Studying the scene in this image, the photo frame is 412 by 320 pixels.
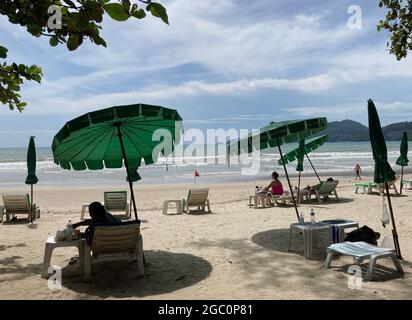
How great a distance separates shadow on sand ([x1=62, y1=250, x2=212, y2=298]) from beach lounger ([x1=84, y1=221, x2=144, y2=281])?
20 centimetres

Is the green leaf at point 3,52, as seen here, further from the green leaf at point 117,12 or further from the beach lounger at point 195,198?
the beach lounger at point 195,198

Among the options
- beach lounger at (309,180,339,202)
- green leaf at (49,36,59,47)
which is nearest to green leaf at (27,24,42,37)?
green leaf at (49,36,59,47)

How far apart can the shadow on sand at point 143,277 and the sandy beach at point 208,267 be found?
0.5 inches

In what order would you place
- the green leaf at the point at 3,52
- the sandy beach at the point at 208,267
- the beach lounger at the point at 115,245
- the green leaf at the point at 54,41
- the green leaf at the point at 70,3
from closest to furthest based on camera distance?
the green leaf at the point at 70,3 < the green leaf at the point at 54,41 < the green leaf at the point at 3,52 < the sandy beach at the point at 208,267 < the beach lounger at the point at 115,245

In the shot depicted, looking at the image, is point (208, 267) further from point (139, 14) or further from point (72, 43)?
point (139, 14)

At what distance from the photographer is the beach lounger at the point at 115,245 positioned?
16.4 ft

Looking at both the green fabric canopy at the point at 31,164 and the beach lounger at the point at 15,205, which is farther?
the beach lounger at the point at 15,205

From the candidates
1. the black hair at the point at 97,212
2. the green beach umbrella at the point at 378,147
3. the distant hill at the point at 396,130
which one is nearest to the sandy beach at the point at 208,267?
the black hair at the point at 97,212

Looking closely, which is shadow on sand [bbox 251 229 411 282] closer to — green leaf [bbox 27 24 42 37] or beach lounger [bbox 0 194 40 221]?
green leaf [bbox 27 24 42 37]

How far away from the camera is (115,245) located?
16.9ft

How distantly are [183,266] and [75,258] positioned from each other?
178 centimetres

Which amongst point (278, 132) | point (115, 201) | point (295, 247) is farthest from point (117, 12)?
point (115, 201)

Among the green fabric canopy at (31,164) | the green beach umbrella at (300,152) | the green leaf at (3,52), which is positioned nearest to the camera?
the green leaf at (3,52)

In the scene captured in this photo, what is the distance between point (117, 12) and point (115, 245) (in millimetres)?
3387
